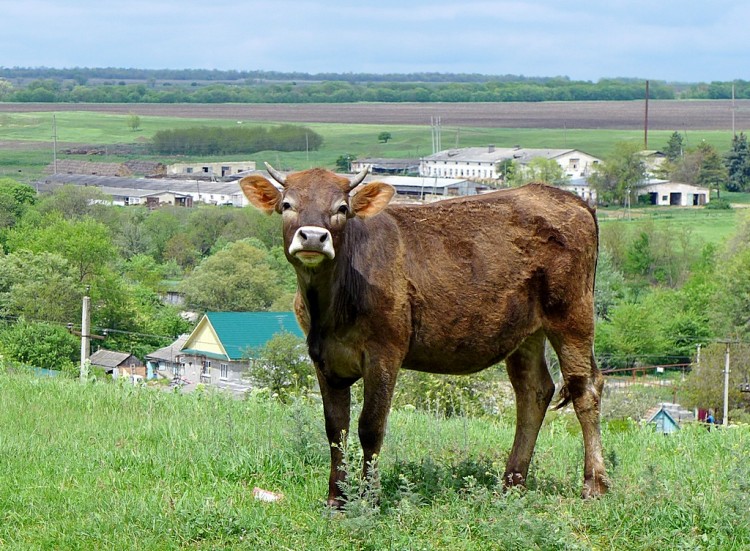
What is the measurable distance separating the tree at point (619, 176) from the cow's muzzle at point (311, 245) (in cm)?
14194

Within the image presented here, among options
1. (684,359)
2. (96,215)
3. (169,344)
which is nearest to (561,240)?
(169,344)

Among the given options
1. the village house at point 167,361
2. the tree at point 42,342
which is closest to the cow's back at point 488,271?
the tree at point 42,342

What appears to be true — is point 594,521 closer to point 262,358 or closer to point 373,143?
point 262,358

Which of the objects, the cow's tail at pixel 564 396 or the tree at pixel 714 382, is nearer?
the cow's tail at pixel 564 396

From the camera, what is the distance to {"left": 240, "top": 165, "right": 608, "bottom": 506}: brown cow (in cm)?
766

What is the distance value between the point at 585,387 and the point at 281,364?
2994 cm

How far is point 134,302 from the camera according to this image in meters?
81.6

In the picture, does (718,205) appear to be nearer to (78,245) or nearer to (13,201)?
(13,201)

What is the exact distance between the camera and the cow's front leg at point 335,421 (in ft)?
26.1

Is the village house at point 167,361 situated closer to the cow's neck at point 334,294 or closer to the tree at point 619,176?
Result: the cow's neck at point 334,294

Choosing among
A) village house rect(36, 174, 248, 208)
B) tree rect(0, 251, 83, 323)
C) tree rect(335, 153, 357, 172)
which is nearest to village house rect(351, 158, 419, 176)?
tree rect(335, 153, 357, 172)

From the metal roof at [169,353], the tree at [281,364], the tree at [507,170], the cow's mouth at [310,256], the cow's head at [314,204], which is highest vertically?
the cow's head at [314,204]

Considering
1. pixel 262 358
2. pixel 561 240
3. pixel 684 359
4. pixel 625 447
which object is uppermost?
pixel 561 240

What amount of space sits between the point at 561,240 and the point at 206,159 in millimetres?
180511
